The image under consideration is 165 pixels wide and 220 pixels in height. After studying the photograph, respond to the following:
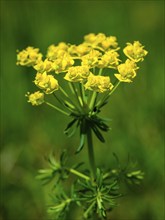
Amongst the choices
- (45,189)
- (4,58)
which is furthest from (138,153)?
(4,58)

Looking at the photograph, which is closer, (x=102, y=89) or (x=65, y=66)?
(x=102, y=89)

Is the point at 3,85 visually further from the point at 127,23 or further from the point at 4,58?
the point at 127,23

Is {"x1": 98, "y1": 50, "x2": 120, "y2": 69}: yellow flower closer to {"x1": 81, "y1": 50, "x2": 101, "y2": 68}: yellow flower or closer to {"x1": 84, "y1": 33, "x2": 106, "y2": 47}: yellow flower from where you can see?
{"x1": 81, "y1": 50, "x2": 101, "y2": 68}: yellow flower

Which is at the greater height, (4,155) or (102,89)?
(102,89)

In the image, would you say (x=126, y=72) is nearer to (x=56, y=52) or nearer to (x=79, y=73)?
(x=79, y=73)

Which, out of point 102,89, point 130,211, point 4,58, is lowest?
point 130,211

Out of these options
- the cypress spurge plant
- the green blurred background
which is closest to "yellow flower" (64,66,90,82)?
the cypress spurge plant

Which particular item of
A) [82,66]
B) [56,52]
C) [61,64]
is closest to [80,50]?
[56,52]

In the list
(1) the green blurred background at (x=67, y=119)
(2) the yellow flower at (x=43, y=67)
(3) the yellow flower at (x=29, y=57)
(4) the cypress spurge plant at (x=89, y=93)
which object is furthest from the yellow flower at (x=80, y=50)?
(1) the green blurred background at (x=67, y=119)

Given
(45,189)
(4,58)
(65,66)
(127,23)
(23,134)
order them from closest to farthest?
(65,66) → (45,189) → (23,134) → (4,58) → (127,23)

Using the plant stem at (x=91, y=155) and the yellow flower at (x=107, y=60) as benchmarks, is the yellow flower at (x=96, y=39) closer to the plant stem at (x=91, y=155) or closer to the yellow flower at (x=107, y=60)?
the yellow flower at (x=107, y=60)
